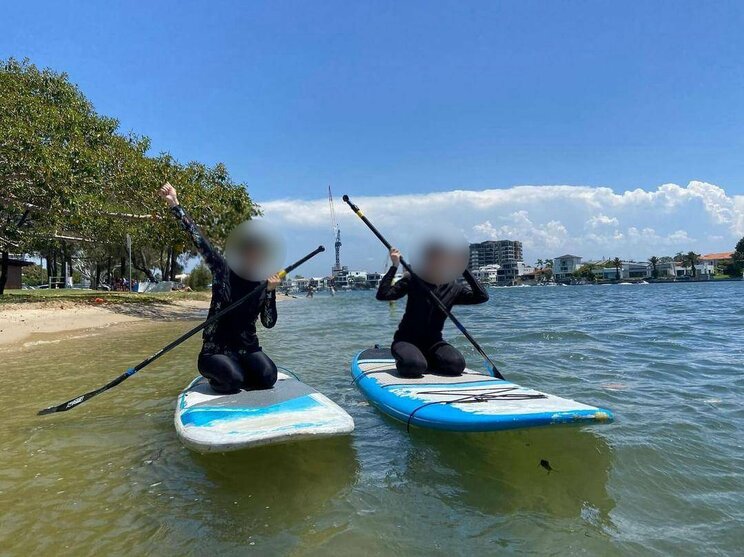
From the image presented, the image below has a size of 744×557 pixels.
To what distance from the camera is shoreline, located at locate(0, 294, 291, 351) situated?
1332cm

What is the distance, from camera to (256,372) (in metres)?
4.98

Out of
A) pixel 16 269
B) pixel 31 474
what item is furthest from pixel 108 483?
pixel 16 269

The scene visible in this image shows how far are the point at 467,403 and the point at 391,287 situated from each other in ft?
6.36

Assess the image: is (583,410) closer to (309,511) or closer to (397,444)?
(397,444)

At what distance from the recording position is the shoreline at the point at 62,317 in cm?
1332

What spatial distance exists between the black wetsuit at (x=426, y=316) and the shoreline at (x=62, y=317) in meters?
10.2

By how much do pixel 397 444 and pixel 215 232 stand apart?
20808 millimetres

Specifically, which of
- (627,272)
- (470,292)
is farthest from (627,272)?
(470,292)

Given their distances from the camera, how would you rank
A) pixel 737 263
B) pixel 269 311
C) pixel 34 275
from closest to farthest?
pixel 269 311 → pixel 34 275 → pixel 737 263

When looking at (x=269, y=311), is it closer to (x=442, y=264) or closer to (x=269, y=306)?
(x=269, y=306)

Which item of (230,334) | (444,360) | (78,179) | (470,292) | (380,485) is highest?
(78,179)

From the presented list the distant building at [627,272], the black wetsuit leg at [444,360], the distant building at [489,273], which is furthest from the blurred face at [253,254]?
the distant building at [627,272]

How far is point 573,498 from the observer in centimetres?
345

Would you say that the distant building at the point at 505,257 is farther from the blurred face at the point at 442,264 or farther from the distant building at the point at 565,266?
the blurred face at the point at 442,264
